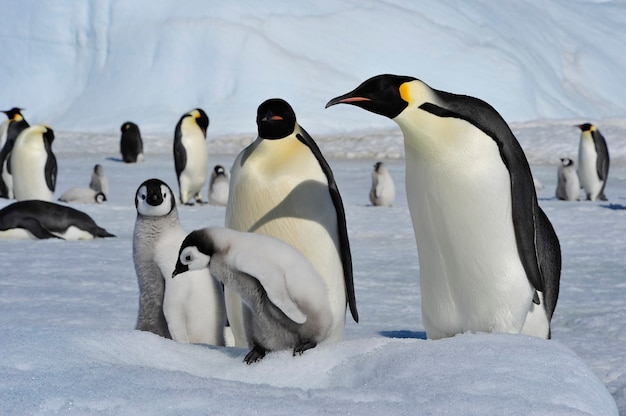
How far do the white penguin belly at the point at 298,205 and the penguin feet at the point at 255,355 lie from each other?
0.55m

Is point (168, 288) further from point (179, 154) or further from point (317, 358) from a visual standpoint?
point (179, 154)

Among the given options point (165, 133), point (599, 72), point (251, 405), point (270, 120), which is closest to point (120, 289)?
point (270, 120)

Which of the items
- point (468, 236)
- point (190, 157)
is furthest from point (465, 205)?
point (190, 157)

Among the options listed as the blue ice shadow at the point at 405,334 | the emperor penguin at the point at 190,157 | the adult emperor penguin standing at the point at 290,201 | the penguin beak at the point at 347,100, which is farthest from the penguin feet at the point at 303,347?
the emperor penguin at the point at 190,157

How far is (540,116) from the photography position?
28281 mm

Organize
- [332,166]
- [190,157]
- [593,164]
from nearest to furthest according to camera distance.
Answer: [190,157] < [593,164] < [332,166]

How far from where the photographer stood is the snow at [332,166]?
1947mm

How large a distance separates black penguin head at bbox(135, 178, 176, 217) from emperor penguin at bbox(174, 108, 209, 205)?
25.9 ft

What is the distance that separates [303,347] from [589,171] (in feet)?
34.5

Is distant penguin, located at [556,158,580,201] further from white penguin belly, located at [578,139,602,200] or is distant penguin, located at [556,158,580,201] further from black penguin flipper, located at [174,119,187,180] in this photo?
black penguin flipper, located at [174,119,187,180]

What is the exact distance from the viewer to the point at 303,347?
2533mm

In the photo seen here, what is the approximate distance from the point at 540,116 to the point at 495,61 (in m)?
2.46

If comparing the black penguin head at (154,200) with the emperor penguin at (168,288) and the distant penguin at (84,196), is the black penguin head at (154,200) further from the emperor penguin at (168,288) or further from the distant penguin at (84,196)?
the distant penguin at (84,196)

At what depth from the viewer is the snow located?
1947mm
